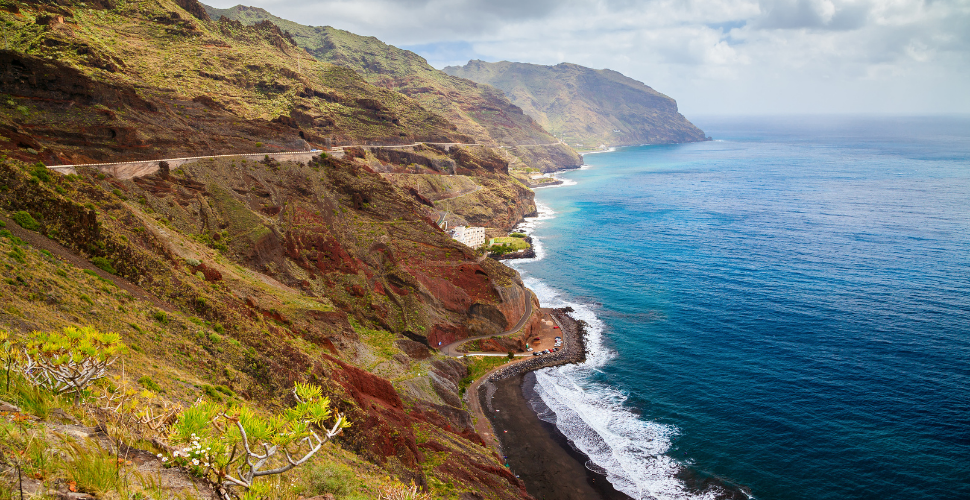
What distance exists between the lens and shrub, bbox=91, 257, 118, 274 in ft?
112

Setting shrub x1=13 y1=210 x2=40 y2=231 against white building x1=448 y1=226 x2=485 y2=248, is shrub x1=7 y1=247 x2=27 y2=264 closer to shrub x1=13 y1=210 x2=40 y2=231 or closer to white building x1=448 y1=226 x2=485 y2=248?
shrub x1=13 y1=210 x2=40 y2=231

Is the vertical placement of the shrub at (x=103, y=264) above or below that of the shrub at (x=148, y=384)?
above

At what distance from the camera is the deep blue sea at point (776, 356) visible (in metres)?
47.1

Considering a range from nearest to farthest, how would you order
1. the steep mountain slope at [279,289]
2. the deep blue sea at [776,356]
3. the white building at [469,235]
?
the steep mountain slope at [279,289]
the deep blue sea at [776,356]
the white building at [469,235]

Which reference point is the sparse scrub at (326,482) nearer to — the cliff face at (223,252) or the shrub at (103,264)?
the cliff face at (223,252)

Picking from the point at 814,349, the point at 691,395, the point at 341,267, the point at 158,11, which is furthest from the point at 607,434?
the point at 158,11

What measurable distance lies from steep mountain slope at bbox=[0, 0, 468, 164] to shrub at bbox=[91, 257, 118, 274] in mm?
23859

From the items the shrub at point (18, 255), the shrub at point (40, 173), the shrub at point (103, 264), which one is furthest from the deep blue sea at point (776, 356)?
the shrub at point (40, 173)

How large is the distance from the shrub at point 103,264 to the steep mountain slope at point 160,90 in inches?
939

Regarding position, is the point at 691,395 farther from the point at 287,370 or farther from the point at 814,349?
the point at 287,370

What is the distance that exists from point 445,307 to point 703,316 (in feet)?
137

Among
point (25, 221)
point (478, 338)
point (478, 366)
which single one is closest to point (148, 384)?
point (25, 221)

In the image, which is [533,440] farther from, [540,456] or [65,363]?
[65,363]

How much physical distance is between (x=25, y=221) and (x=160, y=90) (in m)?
62.6
